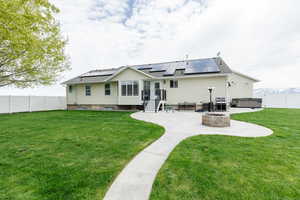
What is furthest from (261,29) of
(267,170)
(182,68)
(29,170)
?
(29,170)

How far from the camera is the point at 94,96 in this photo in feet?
53.0

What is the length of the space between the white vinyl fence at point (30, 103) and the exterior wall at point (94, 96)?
4.48ft

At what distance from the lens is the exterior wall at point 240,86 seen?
48.7 ft

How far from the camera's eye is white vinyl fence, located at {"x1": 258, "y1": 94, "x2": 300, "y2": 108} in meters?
14.9

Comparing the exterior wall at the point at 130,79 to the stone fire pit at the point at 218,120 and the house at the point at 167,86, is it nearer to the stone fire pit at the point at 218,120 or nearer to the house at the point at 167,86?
the house at the point at 167,86

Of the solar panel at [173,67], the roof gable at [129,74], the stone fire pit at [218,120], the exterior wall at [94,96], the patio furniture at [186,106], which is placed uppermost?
the solar panel at [173,67]

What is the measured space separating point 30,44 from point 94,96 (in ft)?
32.9

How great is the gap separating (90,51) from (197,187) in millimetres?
18011

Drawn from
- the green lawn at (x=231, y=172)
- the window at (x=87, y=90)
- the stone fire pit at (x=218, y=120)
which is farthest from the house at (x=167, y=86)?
the green lawn at (x=231, y=172)

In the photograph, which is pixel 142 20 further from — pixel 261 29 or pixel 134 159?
pixel 134 159

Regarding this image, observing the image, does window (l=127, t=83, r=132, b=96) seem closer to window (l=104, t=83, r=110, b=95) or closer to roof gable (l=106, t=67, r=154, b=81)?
roof gable (l=106, t=67, r=154, b=81)

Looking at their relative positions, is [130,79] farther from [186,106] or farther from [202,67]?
[202,67]

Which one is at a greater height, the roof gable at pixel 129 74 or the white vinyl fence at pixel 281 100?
the roof gable at pixel 129 74

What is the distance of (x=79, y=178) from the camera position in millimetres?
2457
